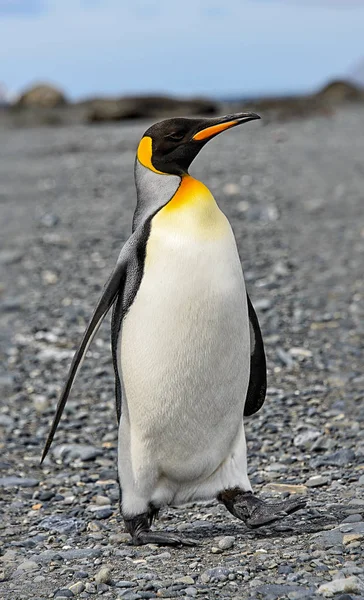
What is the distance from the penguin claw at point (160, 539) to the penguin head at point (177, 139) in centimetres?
138

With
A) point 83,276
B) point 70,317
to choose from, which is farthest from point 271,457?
point 83,276

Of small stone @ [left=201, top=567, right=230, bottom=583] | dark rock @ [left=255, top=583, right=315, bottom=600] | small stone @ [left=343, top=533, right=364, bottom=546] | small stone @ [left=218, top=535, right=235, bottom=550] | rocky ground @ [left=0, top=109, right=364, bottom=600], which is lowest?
rocky ground @ [left=0, top=109, right=364, bottom=600]

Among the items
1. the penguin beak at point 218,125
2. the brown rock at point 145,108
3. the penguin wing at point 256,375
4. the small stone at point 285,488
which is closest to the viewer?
the penguin beak at point 218,125

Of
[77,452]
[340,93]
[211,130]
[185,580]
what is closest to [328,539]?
[185,580]

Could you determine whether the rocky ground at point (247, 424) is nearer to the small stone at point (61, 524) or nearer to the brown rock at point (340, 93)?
the small stone at point (61, 524)

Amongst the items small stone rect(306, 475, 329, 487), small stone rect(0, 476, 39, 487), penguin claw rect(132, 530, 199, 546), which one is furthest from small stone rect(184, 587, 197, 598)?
small stone rect(0, 476, 39, 487)

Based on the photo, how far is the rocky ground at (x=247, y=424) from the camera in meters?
3.38

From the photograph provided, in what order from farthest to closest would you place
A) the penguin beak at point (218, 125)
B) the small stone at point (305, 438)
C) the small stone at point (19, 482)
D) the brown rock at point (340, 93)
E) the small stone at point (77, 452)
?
the brown rock at point (340, 93), the small stone at point (77, 452), the small stone at point (305, 438), the small stone at point (19, 482), the penguin beak at point (218, 125)

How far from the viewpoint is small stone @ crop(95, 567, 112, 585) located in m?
3.36

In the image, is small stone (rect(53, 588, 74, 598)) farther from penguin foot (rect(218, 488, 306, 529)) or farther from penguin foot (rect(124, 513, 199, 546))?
penguin foot (rect(218, 488, 306, 529))

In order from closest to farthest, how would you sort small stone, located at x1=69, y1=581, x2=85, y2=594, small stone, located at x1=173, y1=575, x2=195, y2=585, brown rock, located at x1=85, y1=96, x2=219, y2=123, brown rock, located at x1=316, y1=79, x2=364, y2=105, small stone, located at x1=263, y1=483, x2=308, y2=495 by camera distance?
small stone, located at x1=173, y1=575, x2=195, y2=585, small stone, located at x1=69, y1=581, x2=85, y2=594, small stone, located at x1=263, y1=483, x2=308, y2=495, brown rock, located at x1=85, y1=96, x2=219, y2=123, brown rock, located at x1=316, y1=79, x2=364, y2=105

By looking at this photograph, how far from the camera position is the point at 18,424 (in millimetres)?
5887

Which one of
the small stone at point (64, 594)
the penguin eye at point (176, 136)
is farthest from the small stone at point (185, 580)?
the penguin eye at point (176, 136)

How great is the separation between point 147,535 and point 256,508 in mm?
430
